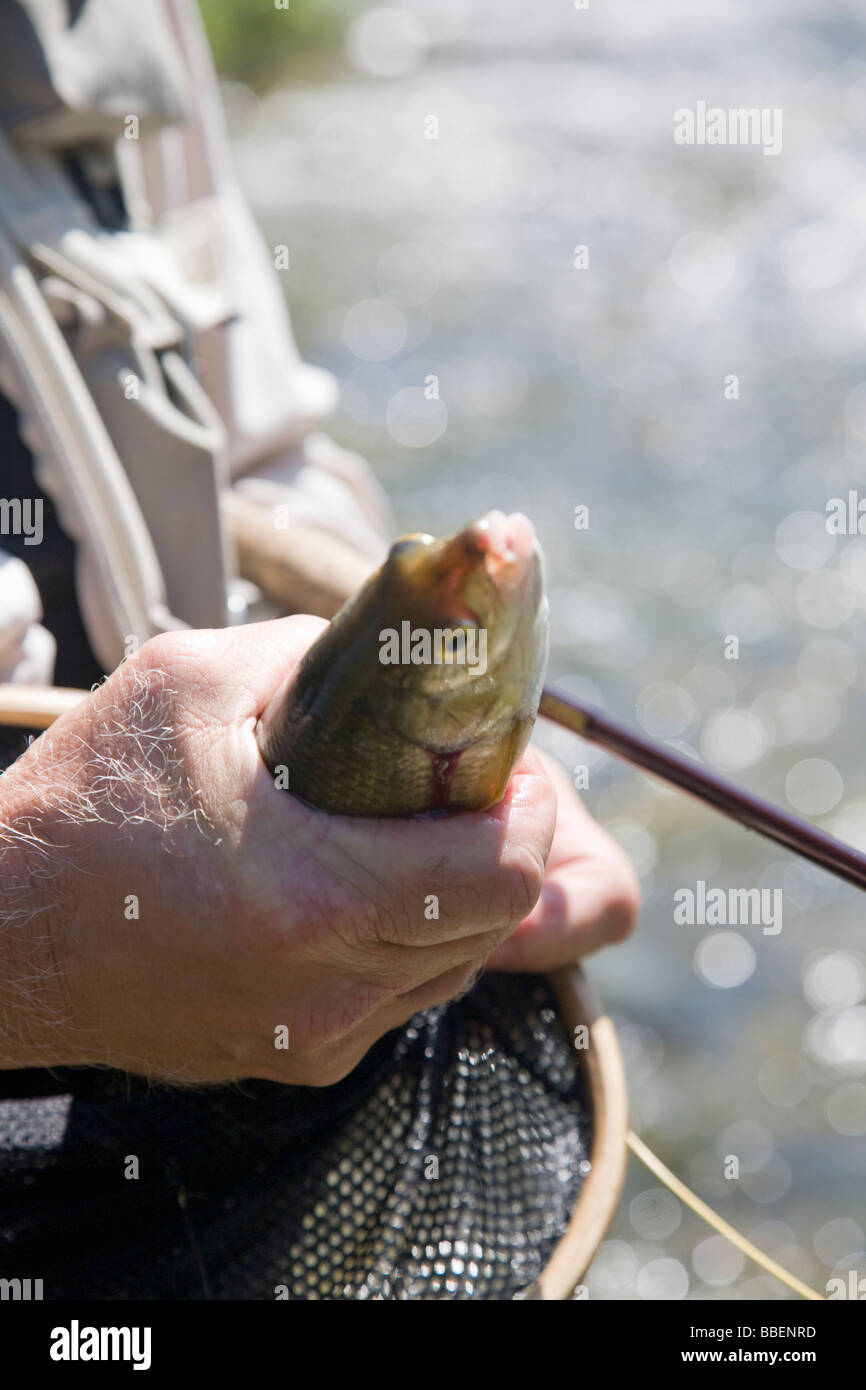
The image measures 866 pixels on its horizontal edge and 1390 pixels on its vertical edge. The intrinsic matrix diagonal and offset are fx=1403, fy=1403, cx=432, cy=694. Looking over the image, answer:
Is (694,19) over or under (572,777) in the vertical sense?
over

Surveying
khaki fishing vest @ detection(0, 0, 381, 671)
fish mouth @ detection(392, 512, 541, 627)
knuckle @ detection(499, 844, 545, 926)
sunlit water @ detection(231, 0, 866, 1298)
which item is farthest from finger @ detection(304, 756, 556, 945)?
sunlit water @ detection(231, 0, 866, 1298)

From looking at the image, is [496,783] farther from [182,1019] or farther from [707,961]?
[707,961]

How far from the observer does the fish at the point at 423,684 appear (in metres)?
1.02

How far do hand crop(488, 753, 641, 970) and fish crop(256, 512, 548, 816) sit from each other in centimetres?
42

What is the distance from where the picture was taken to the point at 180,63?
88.7 inches

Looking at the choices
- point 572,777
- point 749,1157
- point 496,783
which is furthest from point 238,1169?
point 572,777

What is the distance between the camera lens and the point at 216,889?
115cm

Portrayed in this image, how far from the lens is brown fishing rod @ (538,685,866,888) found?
1720 mm

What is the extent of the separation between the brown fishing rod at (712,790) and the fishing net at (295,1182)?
0.44 meters

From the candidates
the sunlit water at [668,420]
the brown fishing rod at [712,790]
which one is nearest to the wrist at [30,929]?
the brown fishing rod at [712,790]

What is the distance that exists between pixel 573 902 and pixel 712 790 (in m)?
0.30

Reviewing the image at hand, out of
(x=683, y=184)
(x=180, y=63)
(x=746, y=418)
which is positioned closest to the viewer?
(x=180, y=63)

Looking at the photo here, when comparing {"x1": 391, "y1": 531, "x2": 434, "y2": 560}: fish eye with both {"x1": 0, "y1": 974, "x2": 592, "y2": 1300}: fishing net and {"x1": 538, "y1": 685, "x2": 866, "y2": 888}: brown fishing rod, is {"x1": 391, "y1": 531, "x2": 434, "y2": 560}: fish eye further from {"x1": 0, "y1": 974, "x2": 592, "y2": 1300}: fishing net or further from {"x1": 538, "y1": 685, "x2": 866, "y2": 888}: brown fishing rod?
{"x1": 538, "y1": 685, "x2": 866, "y2": 888}: brown fishing rod

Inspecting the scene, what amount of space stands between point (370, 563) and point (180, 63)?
2.91 feet
